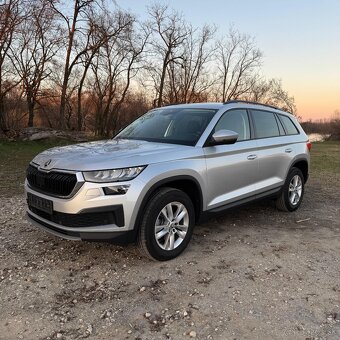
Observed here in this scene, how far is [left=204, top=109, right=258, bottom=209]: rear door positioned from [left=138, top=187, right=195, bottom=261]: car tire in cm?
43

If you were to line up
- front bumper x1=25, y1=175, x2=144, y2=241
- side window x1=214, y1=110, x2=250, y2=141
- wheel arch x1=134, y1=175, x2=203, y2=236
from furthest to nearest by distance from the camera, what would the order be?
side window x1=214, y1=110, x2=250, y2=141 < wheel arch x1=134, y1=175, x2=203, y2=236 < front bumper x1=25, y1=175, x2=144, y2=241

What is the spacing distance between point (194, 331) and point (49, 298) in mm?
1359

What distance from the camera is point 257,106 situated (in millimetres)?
5699

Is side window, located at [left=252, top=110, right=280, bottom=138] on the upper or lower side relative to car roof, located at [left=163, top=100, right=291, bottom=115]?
lower

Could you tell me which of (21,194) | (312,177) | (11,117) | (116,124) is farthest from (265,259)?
(116,124)

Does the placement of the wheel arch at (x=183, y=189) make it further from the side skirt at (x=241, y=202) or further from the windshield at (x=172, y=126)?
the windshield at (x=172, y=126)

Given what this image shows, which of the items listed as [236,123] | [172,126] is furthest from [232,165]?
[172,126]

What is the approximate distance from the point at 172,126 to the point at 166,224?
1.42 m

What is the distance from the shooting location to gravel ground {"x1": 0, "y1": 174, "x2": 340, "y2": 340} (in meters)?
2.96

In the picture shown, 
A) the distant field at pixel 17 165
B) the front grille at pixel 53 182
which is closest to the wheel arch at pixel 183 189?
the front grille at pixel 53 182

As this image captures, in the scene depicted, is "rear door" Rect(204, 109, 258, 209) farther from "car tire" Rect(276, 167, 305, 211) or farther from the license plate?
→ the license plate

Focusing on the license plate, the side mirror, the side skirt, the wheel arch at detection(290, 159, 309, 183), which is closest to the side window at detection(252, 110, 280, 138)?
the wheel arch at detection(290, 159, 309, 183)

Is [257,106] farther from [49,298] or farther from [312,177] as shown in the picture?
[312,177]

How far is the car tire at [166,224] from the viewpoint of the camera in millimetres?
3852
